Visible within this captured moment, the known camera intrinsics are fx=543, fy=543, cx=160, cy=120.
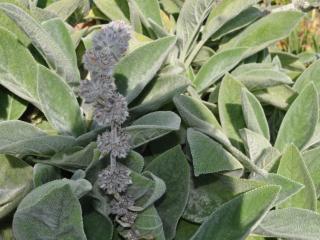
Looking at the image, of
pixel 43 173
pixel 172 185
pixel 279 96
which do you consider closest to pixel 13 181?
pixel 43 173

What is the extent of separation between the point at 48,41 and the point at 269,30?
1.01 meters

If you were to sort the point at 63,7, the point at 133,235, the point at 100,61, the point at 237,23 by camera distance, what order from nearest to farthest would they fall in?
the point at 100,61 → the point at 133,235 → the point at 63,7 → the point at 237,23

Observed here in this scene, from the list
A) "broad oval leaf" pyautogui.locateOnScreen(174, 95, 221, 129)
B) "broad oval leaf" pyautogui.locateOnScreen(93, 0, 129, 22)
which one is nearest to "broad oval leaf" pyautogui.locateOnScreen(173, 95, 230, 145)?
"broad oval leaf" pyautogui.locateOnScreen(174, 95, 221, 129)

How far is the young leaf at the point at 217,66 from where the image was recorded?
211 centimetres

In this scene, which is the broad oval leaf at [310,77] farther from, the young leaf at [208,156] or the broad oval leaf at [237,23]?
the young leaf at [208,156]

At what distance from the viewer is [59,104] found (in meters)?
1.69

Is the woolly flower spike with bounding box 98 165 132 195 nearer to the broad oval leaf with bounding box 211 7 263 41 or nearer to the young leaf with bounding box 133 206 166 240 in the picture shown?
the young leaf with bounding box 133 206 166 240

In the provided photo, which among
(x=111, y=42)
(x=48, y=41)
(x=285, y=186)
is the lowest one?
(x=285, y=186)

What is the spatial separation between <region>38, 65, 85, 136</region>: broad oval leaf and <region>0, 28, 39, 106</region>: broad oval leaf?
0.55 feet

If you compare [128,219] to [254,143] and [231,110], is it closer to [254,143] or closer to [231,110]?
[254,143]

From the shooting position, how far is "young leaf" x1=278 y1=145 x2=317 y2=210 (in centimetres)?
169

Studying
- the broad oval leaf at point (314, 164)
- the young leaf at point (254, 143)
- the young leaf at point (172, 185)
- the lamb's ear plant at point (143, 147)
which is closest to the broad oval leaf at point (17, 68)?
the lamb's ear plant at point (143, 147)

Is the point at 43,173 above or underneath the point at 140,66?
underneath

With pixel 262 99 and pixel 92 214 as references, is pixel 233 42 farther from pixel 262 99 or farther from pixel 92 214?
pixel 92 214
